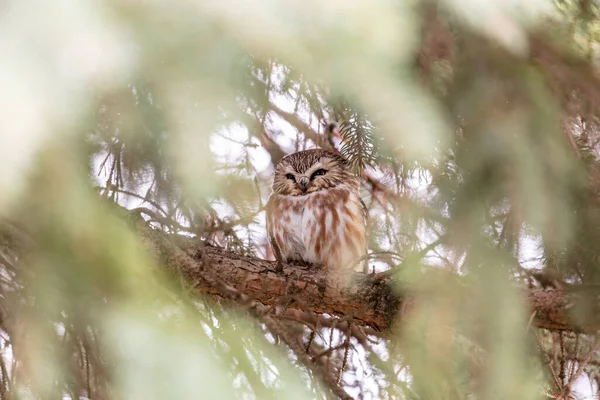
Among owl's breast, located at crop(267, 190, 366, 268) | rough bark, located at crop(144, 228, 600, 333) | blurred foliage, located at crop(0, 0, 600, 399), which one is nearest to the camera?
blurred foliage, located at crop(0, 0, 600, 399)

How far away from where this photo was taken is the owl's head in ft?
12.7

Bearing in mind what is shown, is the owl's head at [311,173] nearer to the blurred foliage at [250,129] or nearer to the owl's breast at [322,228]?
the owl's breast at [322,228]

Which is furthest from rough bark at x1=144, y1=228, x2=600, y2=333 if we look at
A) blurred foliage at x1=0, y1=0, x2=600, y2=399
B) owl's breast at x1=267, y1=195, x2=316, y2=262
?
owl's breast at x1=267, y1=195, x2=316, y2=262

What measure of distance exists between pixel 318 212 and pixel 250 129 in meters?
2.34

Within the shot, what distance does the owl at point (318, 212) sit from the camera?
3660 mm

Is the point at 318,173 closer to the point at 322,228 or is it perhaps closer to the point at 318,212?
the point at 318,212

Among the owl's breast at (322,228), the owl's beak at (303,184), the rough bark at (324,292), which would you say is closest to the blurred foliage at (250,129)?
the rough bark at (324,292)

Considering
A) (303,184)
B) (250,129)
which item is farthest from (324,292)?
(250,129)

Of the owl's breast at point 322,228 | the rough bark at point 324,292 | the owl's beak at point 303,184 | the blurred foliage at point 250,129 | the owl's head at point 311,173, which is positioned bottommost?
the blurred foliage at point 250,129

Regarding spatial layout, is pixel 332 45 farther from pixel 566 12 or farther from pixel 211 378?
pixel 566 12

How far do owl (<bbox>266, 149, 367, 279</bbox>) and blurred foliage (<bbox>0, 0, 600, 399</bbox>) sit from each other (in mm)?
1367

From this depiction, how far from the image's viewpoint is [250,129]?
142 cm

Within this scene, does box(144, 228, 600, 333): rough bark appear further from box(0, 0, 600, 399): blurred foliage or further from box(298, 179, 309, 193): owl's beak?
box(298, 179, 309, 193): owl's beak

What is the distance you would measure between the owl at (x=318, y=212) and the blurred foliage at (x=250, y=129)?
137 centimetres
